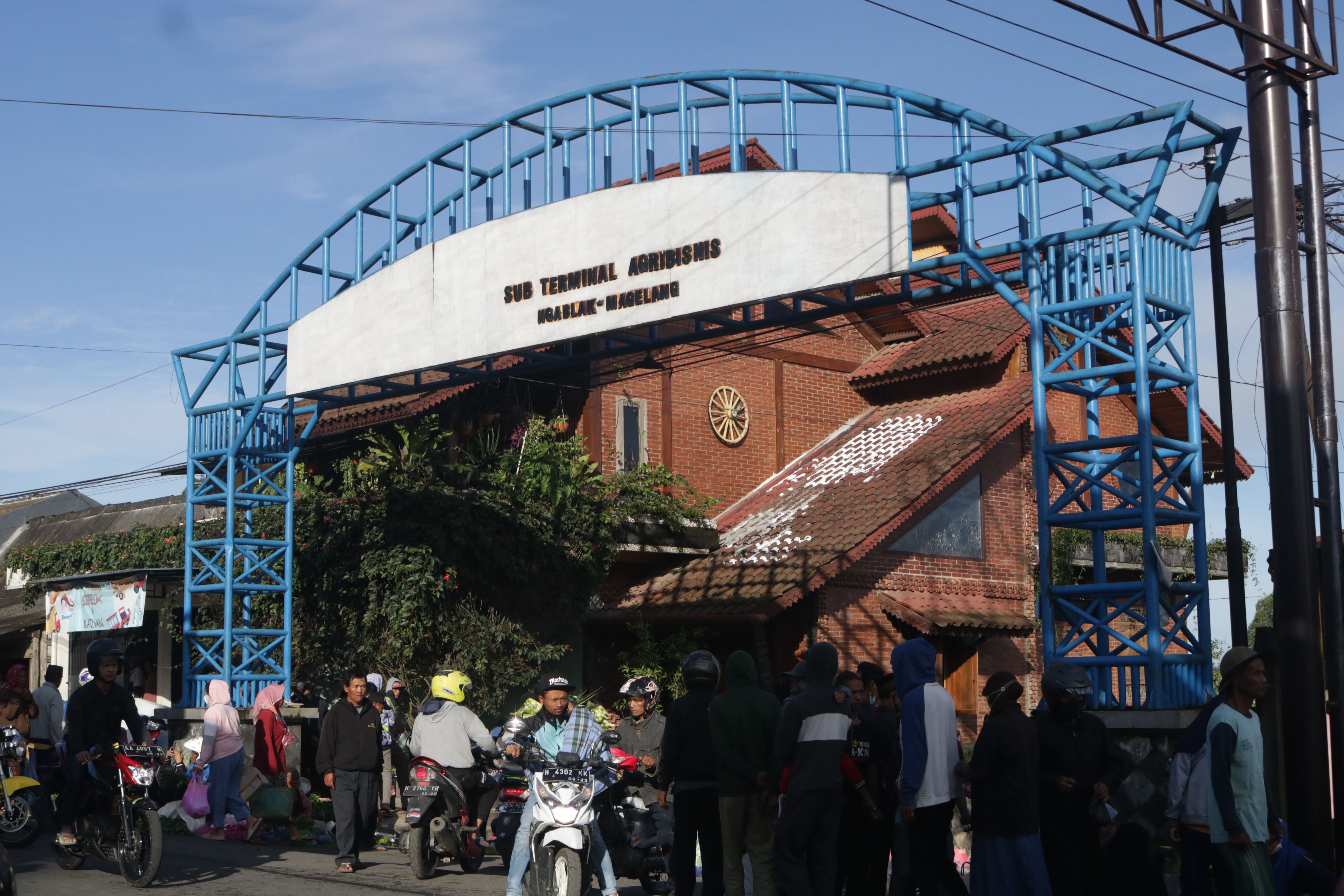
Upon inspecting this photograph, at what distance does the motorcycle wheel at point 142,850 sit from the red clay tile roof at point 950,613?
41.0ft

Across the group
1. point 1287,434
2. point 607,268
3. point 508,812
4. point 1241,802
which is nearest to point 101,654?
point 508,812

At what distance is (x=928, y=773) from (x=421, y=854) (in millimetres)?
4811

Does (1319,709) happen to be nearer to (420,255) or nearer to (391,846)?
(391,846)

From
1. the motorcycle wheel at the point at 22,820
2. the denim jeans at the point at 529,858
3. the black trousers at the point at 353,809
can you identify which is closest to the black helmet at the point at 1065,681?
the denim jeans at the point at 529,858

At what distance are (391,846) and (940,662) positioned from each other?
36.2 ft

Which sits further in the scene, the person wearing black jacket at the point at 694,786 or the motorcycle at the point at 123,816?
the motorcycle at the point at 123,816

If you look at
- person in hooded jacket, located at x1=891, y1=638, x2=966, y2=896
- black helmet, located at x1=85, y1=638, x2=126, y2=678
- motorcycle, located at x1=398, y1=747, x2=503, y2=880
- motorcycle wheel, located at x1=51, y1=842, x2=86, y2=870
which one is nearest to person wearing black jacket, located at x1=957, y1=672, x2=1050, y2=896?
person in hooded jacket, located at x1=891, y1=638, x2=966, y2=896

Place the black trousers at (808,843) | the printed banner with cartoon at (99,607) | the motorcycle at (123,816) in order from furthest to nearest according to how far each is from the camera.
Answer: the printed banner with cartoon at (99,607), the motorcycle at (123,816), the black trousers at (808,843)

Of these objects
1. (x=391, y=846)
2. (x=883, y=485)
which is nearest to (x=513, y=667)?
(x=391, y=846)

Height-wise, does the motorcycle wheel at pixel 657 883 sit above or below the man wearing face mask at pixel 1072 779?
below

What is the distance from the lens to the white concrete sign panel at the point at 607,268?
14453mm

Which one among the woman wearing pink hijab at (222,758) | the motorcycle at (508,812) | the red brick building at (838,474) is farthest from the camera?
the red brick building at (838,474)

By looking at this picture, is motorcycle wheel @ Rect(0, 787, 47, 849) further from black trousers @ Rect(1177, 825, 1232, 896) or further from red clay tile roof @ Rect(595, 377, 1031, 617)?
black trousers @ Rect(1177, 825, 1232, 896)

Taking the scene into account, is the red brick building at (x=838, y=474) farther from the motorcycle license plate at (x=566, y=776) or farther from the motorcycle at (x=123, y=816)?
the motorcycle license plate at (x=566, y=776)
